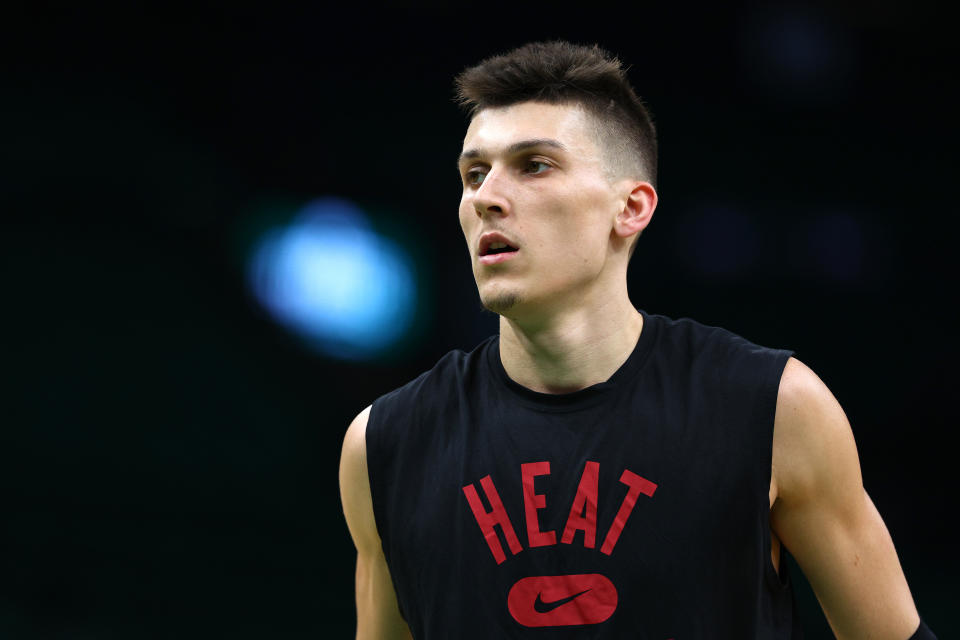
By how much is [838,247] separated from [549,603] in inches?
99.3

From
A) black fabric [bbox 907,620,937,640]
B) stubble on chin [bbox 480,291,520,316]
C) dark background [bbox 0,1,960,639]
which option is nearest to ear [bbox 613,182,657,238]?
stubble on chin [bbox 480,291,520,316]

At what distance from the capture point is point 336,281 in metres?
3.81

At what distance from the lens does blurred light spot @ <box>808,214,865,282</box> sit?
367 centimetres

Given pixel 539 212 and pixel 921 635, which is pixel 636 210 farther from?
pixel 921 635

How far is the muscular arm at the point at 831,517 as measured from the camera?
150 cm

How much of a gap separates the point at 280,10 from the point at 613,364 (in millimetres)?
2794

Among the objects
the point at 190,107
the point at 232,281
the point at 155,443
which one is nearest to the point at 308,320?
the point at 232,281

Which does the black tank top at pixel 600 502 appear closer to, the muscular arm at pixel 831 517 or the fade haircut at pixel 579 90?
the muscular arm at pixel 831 517

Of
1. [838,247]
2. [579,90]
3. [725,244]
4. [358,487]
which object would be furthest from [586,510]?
[838,247]

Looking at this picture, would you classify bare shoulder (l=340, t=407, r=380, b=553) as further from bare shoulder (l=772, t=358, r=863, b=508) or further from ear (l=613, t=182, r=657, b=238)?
bare shoulder (l=772, t=358, r=863, b=508)

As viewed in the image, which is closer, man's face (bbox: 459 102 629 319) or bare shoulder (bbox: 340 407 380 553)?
man's face (bbox: 459 102 629 319)

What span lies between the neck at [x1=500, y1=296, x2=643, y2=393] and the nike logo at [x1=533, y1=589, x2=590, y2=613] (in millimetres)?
325

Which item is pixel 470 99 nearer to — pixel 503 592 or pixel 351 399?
pixel 503 592

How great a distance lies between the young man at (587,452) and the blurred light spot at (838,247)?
2099mm
